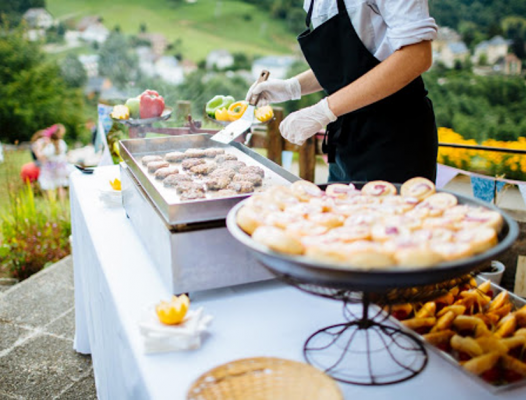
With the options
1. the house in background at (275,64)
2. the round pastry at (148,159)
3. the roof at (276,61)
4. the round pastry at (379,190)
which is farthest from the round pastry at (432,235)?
the roof at (276,61)

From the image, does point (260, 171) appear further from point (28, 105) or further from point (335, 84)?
point (28, 105)

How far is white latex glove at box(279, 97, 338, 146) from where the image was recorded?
1.62 metres

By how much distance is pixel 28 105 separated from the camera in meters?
11.9

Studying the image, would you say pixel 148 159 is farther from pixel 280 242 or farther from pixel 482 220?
pixel 482 220

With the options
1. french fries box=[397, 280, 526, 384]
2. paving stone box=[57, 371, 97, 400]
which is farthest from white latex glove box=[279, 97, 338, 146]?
paving stone box=[57, 371, 97, 400]

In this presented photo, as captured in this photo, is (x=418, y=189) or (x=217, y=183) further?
(x=217, y=183)

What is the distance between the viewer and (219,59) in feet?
38.0

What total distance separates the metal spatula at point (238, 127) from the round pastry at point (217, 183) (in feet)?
0.83

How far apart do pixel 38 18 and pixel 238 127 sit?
1225 cm

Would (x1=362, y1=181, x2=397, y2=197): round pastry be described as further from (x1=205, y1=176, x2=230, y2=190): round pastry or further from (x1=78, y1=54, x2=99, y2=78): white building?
(x1=78, y1=54, x2=99, y2=78): white building

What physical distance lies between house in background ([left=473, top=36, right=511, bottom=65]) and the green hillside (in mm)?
4598

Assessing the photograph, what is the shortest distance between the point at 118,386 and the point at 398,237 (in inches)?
33.5

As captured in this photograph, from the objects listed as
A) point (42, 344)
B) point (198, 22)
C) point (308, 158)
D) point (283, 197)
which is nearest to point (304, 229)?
point (283, 197)

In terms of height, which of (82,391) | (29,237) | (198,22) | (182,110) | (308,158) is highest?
(198,22)
